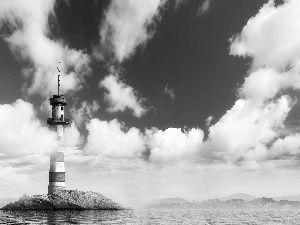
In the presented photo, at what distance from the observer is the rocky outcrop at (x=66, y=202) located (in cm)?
10112

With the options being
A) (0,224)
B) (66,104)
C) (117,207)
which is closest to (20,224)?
(0,224)

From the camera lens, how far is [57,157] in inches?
3979

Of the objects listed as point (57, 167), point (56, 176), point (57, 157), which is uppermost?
point (57, 157)

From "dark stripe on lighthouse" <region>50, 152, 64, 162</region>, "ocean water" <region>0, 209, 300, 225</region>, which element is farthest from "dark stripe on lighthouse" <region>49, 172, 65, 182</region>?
"ocean water" <region>0, 209, 300, 225</region>

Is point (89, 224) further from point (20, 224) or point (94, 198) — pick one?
point (94, 198)

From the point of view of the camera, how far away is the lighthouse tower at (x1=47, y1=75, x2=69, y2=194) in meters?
100

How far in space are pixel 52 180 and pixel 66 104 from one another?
22.2m

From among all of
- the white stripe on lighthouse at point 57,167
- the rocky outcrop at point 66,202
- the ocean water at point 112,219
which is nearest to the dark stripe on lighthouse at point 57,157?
the white stripe on lighthouse at point 57,167

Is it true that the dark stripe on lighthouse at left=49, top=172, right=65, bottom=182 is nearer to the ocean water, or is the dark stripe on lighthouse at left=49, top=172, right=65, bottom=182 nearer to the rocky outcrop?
the rocky outcrop

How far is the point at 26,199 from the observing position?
352 feet

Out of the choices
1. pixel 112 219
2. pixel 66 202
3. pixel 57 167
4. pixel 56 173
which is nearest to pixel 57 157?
pixel 57 167

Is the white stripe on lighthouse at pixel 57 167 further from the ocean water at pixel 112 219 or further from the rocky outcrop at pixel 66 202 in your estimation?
the ocean water at pixel 112 219

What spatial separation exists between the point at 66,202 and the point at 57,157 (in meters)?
12.9

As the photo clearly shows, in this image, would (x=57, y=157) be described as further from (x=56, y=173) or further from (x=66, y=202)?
(x=66, y=202)
